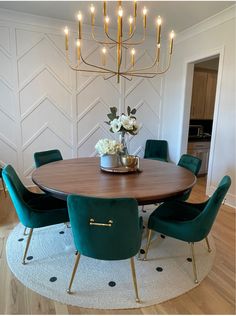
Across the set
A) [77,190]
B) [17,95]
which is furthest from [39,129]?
[77,190]

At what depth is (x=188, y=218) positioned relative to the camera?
76.5 inches

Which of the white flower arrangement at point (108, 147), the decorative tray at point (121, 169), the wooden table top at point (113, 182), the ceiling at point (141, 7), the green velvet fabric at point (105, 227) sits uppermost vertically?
the ceiling at point (141, 7)

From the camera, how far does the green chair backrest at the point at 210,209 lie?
5.18 feet

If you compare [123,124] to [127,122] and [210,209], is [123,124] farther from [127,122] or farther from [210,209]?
[210,209]

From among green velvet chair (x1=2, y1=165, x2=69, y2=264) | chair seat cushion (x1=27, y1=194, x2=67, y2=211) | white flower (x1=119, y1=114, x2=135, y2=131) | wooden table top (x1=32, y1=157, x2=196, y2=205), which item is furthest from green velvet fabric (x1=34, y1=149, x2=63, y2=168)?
white flower (x1=119, y1=114, x2=135, y2=131)

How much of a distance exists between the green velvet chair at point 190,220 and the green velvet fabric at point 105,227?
0.36 meters

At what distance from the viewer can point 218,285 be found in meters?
1.76

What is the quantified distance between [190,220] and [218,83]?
243cm

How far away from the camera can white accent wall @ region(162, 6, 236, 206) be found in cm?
319

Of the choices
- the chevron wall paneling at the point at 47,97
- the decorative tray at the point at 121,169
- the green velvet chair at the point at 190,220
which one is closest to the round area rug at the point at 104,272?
the green velvet chair at the point at 190,220

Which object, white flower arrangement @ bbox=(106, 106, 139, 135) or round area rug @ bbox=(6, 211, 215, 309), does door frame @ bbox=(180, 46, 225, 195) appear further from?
white flower arrangement @ bbox=(106, 106, 139, 135)

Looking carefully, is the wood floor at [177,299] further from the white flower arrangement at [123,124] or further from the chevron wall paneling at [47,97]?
the chevron wall paneling at [47,97]

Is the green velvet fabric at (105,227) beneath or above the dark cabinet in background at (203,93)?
beneath

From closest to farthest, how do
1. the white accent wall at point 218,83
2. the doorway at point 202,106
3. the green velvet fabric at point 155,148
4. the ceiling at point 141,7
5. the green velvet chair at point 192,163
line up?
the green velvet chair at point 192,163 → the ceiling at point 141,7 → the white accent wall at point 218,83 → the green velvet fabric at point 155,148 → the doorway at point 202,106
